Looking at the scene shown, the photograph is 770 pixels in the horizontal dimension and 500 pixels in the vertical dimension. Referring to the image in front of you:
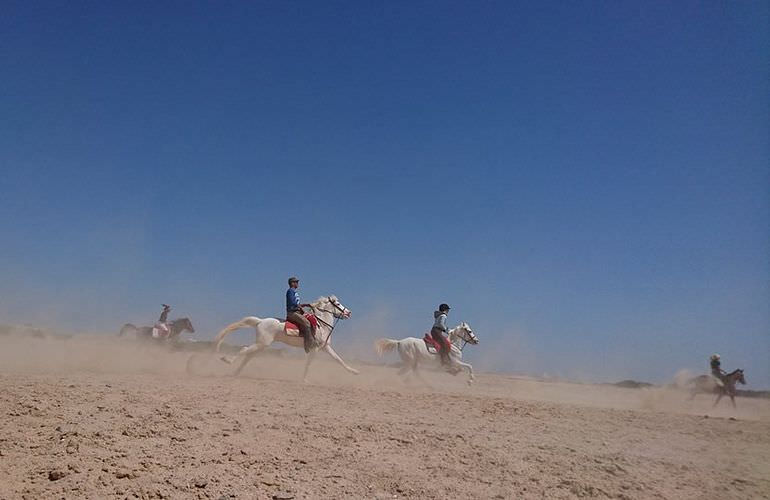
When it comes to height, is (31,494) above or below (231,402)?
below

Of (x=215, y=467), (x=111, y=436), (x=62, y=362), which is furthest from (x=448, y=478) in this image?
(x=62, y=362)

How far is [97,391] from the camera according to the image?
764cm

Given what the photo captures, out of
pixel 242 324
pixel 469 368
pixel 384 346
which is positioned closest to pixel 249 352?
pixel 242 324

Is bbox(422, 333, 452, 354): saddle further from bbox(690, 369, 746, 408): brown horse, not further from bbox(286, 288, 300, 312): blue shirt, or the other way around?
bbox(690, 369, 746, 408): brown horse

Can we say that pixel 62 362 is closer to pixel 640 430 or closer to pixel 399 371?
pixel 399 371

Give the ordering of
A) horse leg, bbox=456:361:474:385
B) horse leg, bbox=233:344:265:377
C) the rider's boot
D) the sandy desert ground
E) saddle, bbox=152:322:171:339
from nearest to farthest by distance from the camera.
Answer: the sandy desert ground → horse leg, bbox=233:344:265:377 → the rider's boot → horse leg, bbox=456:361:474:385 → saddle, bbox=152:322:171:339

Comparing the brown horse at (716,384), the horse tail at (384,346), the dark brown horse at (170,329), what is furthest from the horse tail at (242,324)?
the brown horse at (716,384)

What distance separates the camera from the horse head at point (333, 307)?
15.2 metres

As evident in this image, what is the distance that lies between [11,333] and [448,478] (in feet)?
93.3

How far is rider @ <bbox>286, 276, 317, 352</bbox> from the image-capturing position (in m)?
14.3

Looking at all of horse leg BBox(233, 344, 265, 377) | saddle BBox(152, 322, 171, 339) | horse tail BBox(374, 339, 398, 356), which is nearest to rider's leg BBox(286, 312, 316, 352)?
horse leg BBox(233, 344, 265, 377)

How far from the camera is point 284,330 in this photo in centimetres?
1420

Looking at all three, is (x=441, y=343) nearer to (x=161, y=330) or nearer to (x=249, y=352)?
(x=249, y=352)

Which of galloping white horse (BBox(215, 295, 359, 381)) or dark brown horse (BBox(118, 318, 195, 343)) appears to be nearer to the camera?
galloping white horse (BBox(215, 295, 359, 381))
